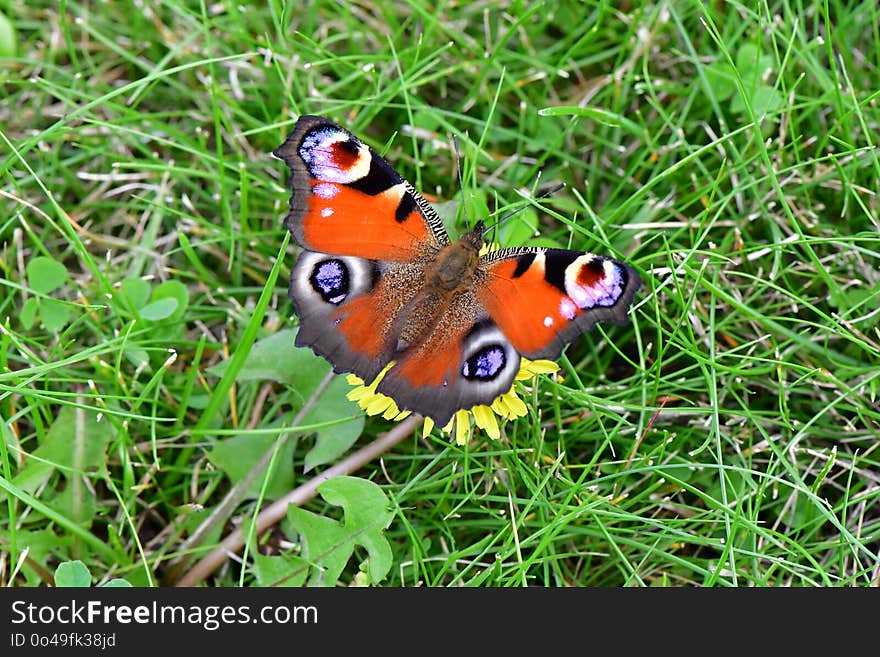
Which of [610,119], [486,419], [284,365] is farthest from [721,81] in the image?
[284,365]

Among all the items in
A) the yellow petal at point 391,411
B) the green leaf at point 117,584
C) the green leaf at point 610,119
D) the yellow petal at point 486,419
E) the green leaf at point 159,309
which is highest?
the green leaf at point 610,119

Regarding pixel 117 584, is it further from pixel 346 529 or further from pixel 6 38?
pixel 6 38

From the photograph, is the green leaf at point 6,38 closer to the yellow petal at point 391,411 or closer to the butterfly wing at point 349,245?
the butterfly wing at point 349,245

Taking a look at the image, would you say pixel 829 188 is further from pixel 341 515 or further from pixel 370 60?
pixel 341 515

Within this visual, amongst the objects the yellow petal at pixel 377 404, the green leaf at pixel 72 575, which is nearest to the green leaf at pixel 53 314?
the green leaf at pixel 72 575

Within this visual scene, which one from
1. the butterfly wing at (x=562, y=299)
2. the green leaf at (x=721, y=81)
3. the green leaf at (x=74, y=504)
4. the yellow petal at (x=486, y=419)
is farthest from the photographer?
the green leaf at (x=721, y=81)

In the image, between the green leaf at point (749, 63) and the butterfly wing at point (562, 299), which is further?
the green leaf at point (749, 63)

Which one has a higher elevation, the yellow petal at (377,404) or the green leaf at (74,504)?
the yellow petal at (377,404)
